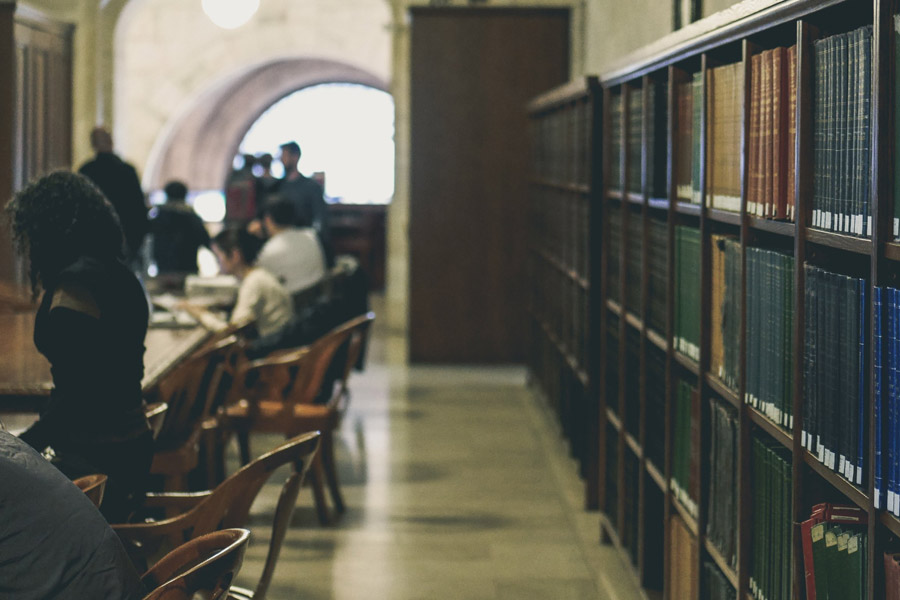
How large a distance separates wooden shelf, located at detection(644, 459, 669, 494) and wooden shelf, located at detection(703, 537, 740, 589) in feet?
1.44

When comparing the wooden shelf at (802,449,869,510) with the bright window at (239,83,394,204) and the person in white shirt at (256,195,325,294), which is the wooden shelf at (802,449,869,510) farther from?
the bright window at (239,83,394,204)

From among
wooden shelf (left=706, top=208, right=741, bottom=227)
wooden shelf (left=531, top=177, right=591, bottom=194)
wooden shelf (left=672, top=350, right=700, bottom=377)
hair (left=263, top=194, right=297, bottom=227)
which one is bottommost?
wooden shelf (left=672, top=350, right=700, bottom=377)

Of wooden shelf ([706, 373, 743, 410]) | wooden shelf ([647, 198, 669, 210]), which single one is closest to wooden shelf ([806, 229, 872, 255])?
wooden shelf ([706, 373, 743, 410])

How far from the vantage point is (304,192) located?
9.95 metres

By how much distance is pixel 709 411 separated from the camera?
3.15 m

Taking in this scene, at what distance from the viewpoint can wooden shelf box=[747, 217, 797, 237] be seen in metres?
2.41

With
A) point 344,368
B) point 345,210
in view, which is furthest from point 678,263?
point 345,210

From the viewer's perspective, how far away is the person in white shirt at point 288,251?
707 cm

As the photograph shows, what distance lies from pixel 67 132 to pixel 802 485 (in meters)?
8.88

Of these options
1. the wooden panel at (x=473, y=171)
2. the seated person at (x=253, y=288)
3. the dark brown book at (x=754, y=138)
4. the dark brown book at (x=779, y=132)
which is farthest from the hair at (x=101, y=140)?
the dark brown book at (x=779, y=132)

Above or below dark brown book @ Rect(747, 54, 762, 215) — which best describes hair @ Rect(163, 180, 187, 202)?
above

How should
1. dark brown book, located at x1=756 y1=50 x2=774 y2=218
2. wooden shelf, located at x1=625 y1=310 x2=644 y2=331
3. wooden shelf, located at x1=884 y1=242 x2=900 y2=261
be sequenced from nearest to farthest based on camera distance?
wooden shelf, located at x1=884 y1=242 x2=900 y2=261, dark brown book, located at x1=756 y1=50 x2=774 y2=218, wooden shelf, located at x1=625 y1=310 x2=644 y2=331

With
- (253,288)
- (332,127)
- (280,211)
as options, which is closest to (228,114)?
(332,127)

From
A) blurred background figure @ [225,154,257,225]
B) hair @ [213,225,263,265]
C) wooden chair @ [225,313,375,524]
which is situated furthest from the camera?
blurred background figure @ [225,154,257,225]
